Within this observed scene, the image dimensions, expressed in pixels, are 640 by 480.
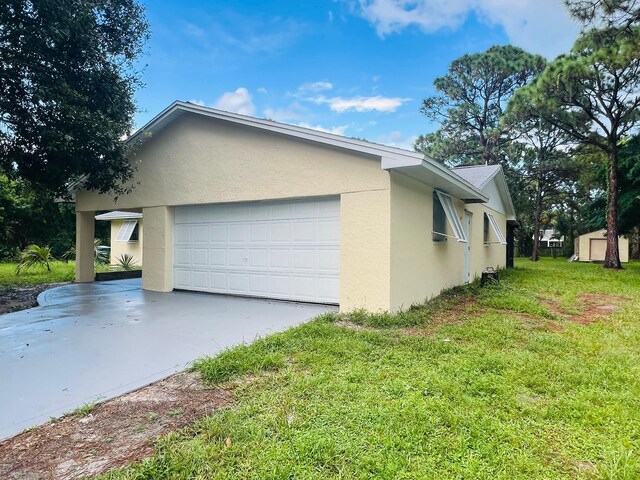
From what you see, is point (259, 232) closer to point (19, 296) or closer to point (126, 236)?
point (19, 296)

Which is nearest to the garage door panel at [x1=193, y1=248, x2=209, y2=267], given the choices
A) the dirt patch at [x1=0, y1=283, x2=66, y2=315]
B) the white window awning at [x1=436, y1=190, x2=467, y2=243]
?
the dirt patch at [x1=0, y1=283, x2=66, y2=315]

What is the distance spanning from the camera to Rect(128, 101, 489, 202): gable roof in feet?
20.3

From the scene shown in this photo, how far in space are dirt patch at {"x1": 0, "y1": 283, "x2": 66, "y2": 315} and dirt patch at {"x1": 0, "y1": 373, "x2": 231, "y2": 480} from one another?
6.13 meters

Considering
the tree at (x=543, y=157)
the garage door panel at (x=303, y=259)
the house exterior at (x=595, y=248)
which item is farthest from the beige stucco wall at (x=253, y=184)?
the house exterior at (x=595, y=248)

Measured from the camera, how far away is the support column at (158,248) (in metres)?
9.82

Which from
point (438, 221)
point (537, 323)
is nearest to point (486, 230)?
point (438, 221)

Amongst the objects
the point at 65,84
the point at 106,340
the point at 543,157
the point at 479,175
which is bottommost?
the point at 106,340

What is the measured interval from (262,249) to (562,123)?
1757 centimetres

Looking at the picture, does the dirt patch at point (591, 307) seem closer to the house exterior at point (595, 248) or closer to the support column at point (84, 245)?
the support column at point (84, 245)

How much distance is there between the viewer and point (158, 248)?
9.91 meters

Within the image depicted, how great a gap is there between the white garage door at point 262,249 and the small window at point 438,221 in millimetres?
3029

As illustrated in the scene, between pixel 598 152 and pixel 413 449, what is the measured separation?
91.0ft

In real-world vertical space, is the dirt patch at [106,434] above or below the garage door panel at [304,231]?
below

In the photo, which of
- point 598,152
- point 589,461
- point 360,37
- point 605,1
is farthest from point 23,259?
point 598,152
